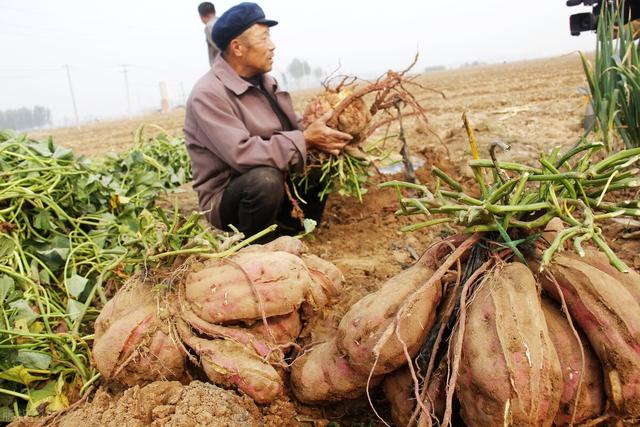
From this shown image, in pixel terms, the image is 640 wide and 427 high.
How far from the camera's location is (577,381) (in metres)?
1.12

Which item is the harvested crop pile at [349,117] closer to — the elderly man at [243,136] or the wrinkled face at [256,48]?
the elderly man at [243,136]

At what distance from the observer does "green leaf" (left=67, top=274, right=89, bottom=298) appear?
6.81 ft

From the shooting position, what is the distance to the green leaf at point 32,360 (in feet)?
5.72

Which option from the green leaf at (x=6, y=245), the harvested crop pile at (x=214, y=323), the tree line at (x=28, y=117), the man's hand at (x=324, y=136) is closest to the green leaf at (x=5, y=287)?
the green leaf at (x=6, y=245)

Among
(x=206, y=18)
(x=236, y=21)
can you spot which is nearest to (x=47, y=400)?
(x=236, y=21)

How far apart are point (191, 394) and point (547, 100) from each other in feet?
29.3

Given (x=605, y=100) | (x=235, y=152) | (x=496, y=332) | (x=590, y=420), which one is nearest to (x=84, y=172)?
(x=235, y=152)

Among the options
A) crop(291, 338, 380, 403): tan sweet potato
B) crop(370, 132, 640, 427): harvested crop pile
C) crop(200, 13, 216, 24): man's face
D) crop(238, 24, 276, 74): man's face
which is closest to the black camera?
crop(238, 24, 276, 74): man's face

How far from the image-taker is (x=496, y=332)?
3.59 feet

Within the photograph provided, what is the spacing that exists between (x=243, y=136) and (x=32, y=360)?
4.55ft

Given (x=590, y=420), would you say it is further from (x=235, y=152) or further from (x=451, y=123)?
(x=451, y=123)

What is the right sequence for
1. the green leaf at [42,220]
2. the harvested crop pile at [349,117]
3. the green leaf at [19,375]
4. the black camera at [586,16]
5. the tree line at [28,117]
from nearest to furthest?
the green leaf at [19,375], the green leaf at [42,220], the harvested crop pile at [349,117], the black camera at [586,16], the tree line at [28,117]

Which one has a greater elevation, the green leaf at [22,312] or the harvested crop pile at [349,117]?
the harvested crop pile at [349,117]

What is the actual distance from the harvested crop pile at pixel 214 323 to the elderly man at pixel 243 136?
103 centimetres
